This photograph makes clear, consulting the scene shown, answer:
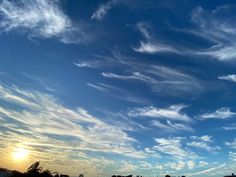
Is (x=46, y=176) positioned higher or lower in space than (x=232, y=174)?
lower

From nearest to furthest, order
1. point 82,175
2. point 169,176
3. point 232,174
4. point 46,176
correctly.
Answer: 1. point 46,176
2. point 169,176
3. point 232,174
4. point 82,175

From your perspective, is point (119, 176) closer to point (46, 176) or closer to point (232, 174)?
point (46, 176)

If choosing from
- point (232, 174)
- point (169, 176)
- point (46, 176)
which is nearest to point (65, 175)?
point (46, 176)

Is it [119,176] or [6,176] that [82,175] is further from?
[6,176]

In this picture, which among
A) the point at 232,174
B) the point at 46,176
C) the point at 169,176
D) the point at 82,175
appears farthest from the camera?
the point at 82,175

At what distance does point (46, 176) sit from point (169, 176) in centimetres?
3005

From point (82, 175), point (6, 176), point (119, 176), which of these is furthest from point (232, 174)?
point (6, 176)

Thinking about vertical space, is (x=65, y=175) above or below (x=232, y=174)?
below

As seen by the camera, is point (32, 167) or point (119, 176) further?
point (119, 176)

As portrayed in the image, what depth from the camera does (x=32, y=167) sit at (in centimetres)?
5966

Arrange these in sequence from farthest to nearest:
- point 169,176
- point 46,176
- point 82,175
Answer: point 82,175
point 169,176
point 46,176

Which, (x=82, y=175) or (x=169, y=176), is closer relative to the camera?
(x=169, y=176)

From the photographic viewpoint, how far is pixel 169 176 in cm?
6444

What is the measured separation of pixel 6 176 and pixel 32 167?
17178mm
